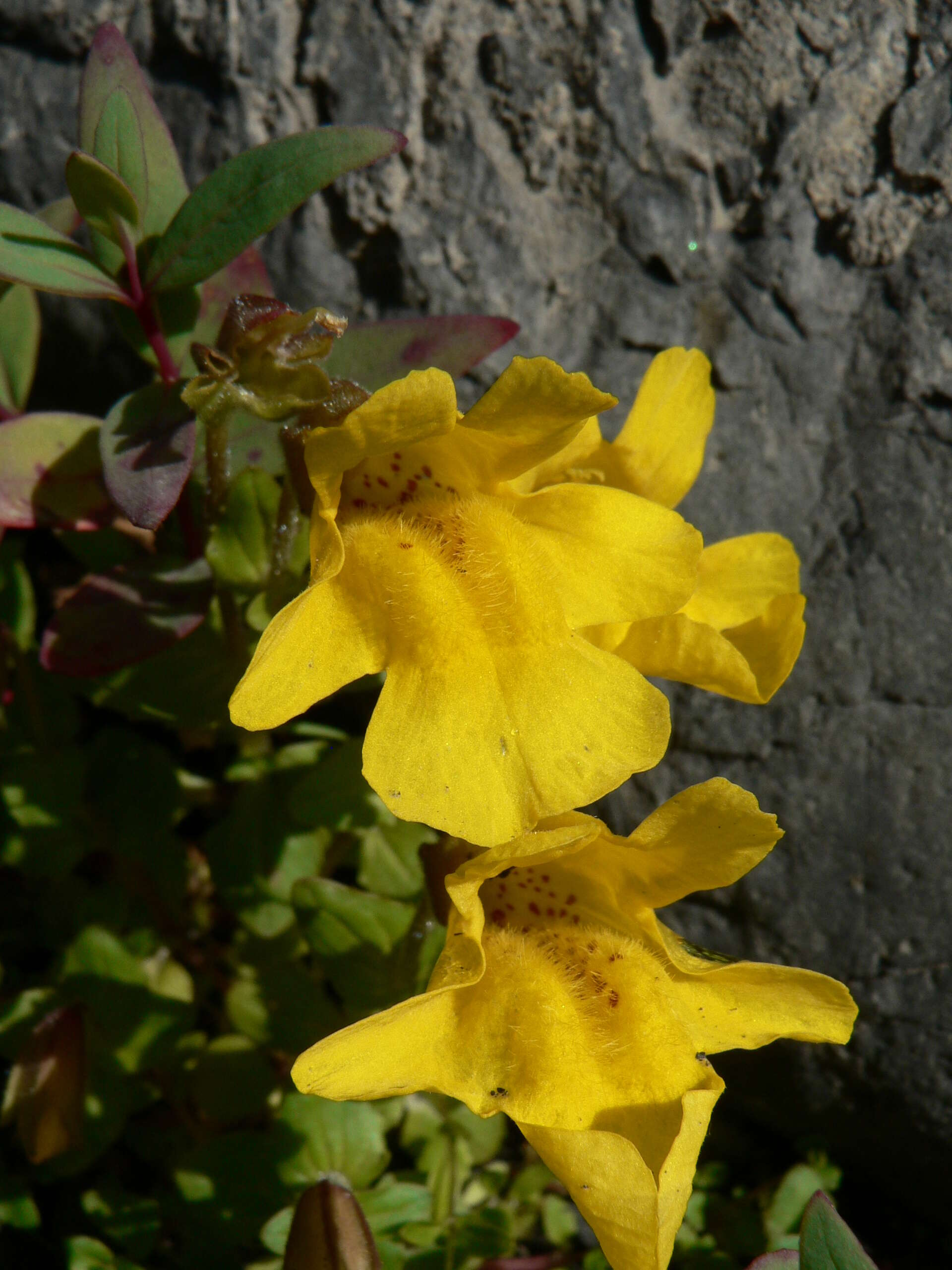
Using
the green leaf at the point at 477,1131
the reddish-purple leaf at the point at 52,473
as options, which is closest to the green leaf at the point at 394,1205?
the green leaf at the point at 477,1131

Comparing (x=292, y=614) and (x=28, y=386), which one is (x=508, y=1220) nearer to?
(x=292, y=614)

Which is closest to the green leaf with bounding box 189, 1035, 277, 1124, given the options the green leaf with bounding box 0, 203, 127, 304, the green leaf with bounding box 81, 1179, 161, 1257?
the green leaf with bounding box 81, 1179, 161, 1257

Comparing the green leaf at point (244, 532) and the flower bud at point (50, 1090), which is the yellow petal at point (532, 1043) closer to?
the green leaf at point (244, 532)

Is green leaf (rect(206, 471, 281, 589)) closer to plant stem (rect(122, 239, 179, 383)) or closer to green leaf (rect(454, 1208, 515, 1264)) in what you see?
plant stem (rect(122, 239, 179, 383))

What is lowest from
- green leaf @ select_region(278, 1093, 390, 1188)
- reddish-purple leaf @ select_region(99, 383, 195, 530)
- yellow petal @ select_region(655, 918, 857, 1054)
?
green leaf @ select_region(278, 1093, 390, 1188)

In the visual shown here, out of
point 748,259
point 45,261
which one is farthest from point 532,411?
point 748,259

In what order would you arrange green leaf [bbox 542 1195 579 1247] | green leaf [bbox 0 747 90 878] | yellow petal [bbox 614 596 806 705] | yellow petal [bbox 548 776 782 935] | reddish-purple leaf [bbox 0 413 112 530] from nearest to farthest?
yellow petal [bbox 548 776 782 935] < yellow petal [bbox 614 596 806 705] < reddish-purple leaf [bbox 0 413 112 530] < green leaf [bbox 0 747 90 878] < green leaf [bbox 542 1195 579 1247]

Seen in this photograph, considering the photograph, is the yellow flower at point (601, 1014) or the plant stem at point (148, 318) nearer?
the yellow flower at point (601, 1014)

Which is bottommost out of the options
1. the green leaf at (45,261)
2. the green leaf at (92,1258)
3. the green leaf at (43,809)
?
the green leaf at (92,1258)
